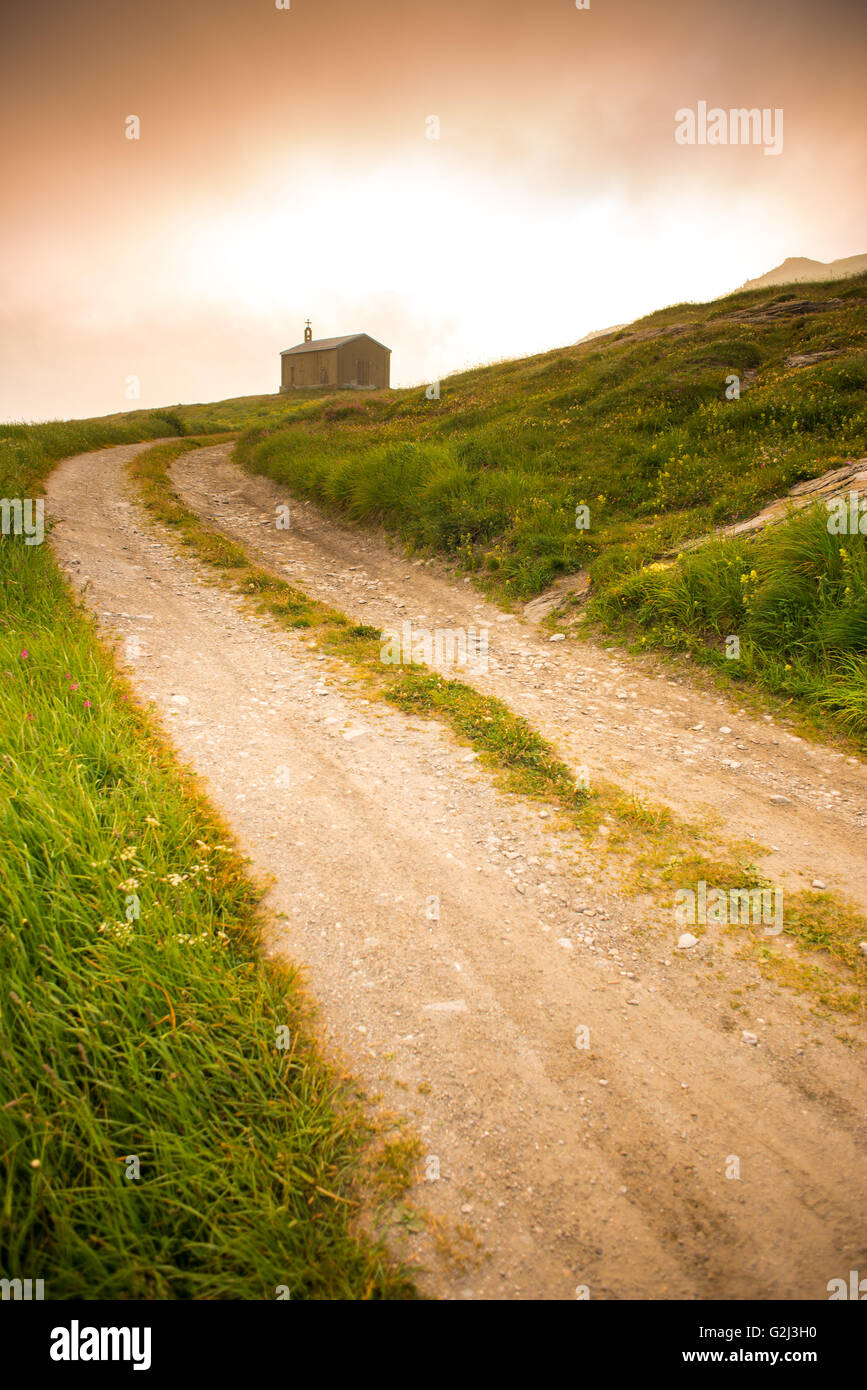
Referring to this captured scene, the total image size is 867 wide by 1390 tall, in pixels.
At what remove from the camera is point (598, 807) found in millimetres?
5148

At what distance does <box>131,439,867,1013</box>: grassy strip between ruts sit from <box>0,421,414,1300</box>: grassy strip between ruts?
2.64 m

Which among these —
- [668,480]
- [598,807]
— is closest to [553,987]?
[598,807]

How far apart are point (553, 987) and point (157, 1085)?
2.24m

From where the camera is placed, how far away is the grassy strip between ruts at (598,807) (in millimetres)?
3732

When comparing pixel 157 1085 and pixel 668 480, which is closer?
pixel 157 1085

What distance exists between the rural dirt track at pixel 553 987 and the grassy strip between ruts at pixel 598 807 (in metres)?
0.23

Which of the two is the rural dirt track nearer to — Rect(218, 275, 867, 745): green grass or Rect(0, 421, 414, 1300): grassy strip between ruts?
Rect(0, 421, 414, 1300): grassy strip between ruts

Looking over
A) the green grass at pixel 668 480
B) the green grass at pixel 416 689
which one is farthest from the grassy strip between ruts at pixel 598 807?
the green grass at pixel 668 480


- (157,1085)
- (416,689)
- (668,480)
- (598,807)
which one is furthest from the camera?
(668,480)

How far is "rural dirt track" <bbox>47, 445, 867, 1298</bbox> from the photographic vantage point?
252 centimetres

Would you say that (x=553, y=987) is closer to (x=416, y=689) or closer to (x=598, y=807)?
(x=598, y=807)

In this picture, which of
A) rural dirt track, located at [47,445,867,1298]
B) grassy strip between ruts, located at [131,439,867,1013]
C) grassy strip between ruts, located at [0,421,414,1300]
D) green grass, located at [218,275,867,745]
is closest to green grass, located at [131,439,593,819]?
grassy strip between ruts, located at [131,439,867,1013]

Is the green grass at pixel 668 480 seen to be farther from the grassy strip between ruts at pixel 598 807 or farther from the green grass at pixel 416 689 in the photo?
the green grass at pixel 416 689

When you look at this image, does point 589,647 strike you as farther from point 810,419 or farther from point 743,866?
point 810,419
